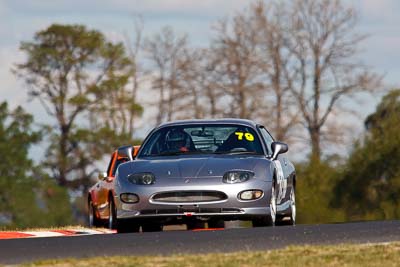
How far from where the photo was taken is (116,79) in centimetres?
7106

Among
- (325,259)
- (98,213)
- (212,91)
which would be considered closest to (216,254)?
(325,259)

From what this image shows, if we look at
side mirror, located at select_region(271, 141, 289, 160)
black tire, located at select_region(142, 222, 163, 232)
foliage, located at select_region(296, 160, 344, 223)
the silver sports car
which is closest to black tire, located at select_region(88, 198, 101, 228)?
black tire, located at select_region(142, 222, 163, 232)

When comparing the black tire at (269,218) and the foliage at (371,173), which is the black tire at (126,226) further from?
the foliage at (371,173)

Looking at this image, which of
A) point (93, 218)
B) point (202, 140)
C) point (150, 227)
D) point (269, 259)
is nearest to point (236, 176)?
point (202, 140)

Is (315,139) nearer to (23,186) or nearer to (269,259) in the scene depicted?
(23,186)

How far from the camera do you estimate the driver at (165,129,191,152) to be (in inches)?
728

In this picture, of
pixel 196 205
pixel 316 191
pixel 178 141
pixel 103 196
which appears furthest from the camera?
pixel 316 191

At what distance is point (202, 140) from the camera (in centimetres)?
1867

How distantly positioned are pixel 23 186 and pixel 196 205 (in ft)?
163

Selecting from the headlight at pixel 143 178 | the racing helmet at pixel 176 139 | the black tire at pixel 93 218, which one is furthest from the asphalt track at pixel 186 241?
the black tire at pixel 93 218

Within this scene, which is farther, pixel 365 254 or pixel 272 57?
pixel 272 57

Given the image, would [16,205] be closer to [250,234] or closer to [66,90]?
[66,90]

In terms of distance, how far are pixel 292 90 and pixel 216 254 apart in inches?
2076

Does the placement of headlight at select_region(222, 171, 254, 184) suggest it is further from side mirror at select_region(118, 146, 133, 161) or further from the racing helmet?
side mirror at select_region(118, 146, 133, 161)
